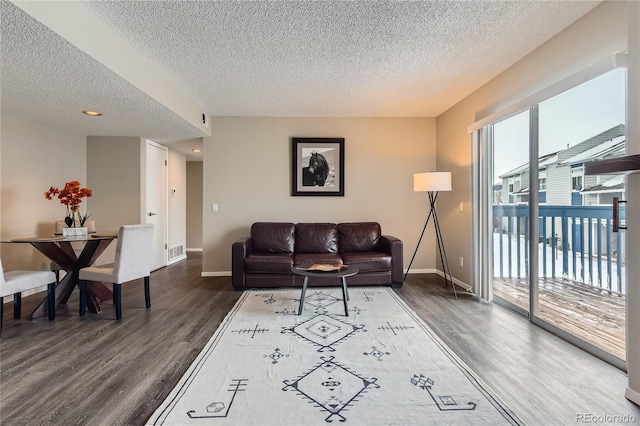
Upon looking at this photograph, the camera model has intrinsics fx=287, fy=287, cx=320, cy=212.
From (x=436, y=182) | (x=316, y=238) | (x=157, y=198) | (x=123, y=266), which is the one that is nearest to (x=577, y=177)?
(x=436, y=182)

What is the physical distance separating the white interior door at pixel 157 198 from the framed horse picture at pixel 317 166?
2.49m

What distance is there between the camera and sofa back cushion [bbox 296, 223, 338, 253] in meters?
4.32

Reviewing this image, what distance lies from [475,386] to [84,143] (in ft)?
19.4

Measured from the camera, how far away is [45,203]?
156 inches

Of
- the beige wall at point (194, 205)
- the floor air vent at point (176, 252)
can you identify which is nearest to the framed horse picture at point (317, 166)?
the floor air vent at point (176, 252)

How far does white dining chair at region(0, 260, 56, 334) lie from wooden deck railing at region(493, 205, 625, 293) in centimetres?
468

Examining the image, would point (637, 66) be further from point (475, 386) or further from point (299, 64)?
point (299, 64)

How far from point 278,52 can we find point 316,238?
2540mm

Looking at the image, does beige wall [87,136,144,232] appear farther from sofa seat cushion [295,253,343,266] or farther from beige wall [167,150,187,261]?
sofa seat cushion [295,253,343,266]

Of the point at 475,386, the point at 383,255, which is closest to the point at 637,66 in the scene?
the point at 475,386

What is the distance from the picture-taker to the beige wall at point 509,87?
2.04 m

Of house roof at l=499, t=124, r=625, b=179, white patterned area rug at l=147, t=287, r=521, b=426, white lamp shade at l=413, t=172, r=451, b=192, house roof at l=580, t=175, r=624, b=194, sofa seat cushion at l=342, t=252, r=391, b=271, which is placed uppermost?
house roof at l=499, t=124, r=625, b=179

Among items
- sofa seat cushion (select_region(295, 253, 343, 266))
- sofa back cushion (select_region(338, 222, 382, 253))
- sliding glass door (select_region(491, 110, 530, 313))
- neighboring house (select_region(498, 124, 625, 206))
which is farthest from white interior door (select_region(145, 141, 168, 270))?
neighboring house (select_region(498, 124, 625, 206))

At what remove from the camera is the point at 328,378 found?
5.95 ft
